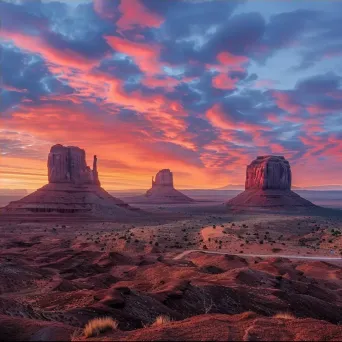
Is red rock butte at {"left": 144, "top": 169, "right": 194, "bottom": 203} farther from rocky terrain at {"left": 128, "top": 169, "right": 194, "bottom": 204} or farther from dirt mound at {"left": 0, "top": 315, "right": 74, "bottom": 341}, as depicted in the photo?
dirt mound at {"left": 0, "top": 315, "right": 74, "bottom": 341}

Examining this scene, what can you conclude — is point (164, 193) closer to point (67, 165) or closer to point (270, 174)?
point (270, 174)

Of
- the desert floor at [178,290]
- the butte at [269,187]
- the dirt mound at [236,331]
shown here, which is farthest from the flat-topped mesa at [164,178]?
the dirt mound at [236,331]

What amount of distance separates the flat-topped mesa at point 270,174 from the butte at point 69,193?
57034 millimetres

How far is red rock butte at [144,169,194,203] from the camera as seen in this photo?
175 meters

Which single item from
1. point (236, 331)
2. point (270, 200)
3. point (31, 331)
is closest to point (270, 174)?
point (270, 200)

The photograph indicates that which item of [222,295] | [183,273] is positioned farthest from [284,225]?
[222,295]

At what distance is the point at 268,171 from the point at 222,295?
115 meters

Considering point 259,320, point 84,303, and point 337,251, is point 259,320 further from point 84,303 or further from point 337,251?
point 337,251

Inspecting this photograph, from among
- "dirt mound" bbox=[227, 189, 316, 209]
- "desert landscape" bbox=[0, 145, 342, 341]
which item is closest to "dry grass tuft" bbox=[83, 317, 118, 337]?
"desert landscape" bbox=[0, 145, 342, 341]

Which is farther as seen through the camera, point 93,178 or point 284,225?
point 93,178

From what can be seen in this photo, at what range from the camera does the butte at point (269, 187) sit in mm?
117438

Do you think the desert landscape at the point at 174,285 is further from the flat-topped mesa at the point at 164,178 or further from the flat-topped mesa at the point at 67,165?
the flat-topped mesa at the point at 164,178

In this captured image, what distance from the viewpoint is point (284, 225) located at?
2594 inches

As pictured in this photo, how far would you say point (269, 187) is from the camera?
418 feet
